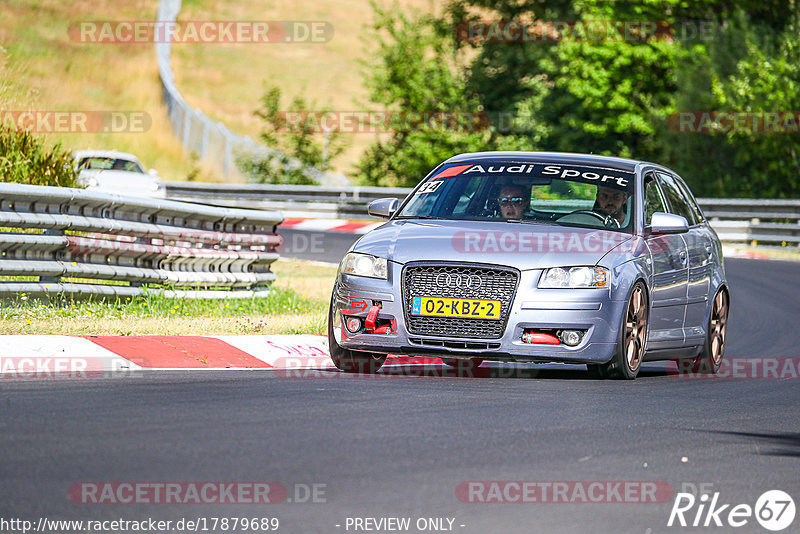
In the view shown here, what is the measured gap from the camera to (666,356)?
11.1 m

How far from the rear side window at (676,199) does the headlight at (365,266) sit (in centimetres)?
298

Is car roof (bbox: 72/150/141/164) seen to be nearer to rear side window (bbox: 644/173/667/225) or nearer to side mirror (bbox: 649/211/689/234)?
rear side window (bbox: 644/173/667/225)

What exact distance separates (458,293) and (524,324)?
1.61 feet

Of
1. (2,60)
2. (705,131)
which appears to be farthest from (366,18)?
(2,60)

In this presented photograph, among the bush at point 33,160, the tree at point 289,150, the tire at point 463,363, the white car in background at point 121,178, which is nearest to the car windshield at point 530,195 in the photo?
the tire at point 463,363

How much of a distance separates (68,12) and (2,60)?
7686 cm

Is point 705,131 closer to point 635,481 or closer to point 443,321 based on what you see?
point 443,321

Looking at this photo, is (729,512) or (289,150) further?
(289,150)

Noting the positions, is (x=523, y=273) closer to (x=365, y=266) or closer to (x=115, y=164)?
(x=365, y=266)

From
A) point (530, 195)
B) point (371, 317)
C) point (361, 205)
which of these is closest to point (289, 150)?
point (361, 205)

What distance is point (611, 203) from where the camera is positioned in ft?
35.8

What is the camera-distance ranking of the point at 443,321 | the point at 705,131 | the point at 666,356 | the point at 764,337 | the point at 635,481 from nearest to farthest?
the point at 635,481
the point at 443,321
the point at 666,356
the point at 764,337
the point at 705,131

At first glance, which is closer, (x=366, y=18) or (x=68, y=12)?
(x=68, y=12)

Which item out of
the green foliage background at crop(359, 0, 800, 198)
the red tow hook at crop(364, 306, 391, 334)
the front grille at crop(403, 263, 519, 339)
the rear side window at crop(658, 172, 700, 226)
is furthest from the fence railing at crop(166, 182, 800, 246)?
the front grille at crop(403, 263, 519, 339)
